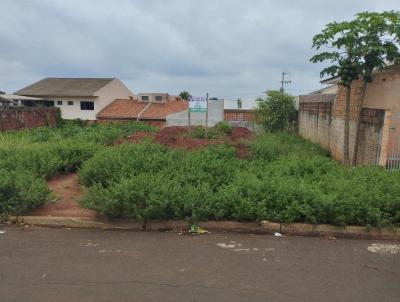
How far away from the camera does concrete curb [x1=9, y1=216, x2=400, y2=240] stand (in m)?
4.69

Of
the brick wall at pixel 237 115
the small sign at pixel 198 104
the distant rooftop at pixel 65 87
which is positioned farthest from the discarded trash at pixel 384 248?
the distant rooftop at pixel 65 87

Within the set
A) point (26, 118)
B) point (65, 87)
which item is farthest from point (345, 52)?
point (65, 87)

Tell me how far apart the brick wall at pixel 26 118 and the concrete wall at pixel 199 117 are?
32.5 ft

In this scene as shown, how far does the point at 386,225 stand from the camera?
468cm

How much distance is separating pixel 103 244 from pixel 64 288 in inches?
43.7

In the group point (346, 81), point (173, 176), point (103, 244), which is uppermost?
point (346, 81)

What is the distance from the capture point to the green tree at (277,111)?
1789 centimetres

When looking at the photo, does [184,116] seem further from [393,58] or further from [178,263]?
[178,263]

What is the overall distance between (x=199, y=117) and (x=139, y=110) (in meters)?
13.7

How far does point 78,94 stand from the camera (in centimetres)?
3400

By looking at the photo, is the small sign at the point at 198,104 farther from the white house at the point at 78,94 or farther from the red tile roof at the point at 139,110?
the white house at the point at 78,94

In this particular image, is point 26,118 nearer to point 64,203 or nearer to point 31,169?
point 31,169

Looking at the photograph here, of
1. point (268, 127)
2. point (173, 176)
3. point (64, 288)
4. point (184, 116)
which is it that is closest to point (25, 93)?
point (184, 116)

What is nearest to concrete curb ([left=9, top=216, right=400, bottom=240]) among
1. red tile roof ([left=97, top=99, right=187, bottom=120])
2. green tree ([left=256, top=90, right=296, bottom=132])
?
green tree ([left=256, top=90, right=296, bottom=132])
